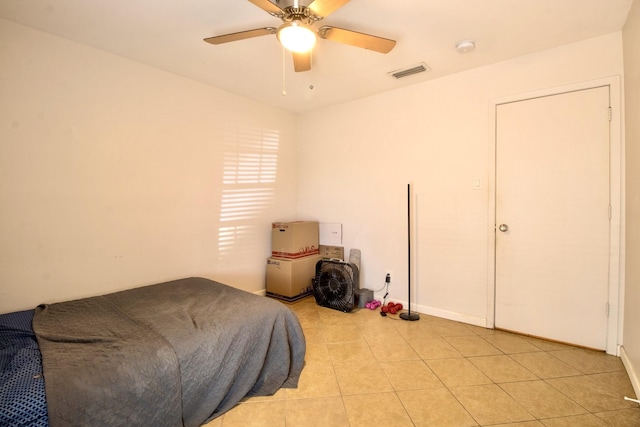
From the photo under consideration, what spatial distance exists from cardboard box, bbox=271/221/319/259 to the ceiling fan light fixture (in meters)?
2.17

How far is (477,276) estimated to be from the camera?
112 inches

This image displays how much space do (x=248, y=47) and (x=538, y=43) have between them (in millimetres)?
2342

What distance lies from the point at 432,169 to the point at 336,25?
1.70 meters

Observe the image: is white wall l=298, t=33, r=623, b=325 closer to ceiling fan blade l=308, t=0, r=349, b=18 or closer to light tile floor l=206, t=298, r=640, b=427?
light tile floor l=206, t=298, r=640, b=427

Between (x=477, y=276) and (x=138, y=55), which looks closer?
(x=138, y=55)

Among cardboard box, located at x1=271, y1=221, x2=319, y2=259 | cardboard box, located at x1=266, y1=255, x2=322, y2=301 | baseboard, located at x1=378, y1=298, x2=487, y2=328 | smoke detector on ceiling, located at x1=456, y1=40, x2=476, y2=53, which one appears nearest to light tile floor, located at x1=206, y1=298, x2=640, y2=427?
baseboard, located at x1=378, y1=298, x2=487, y2=328

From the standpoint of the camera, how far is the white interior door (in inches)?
90.4

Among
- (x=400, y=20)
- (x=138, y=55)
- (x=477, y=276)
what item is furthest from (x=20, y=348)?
(x=477, y=276)

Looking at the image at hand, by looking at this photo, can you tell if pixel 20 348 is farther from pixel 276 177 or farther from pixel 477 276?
pixel 477 276

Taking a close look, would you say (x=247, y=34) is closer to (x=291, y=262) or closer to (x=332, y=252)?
(x=291, y=262)

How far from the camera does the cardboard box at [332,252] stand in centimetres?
378

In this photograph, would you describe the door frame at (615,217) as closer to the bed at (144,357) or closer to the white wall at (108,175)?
the bed at (144,357)

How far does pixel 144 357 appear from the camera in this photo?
146 centimetres

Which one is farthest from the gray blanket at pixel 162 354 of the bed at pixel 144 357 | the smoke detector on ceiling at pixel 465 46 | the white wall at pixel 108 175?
the smoke detector on ceiling at pixel 465 46
